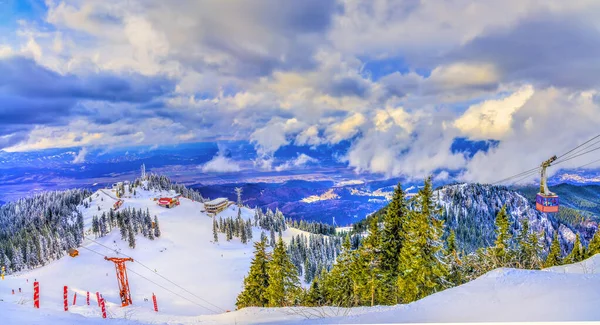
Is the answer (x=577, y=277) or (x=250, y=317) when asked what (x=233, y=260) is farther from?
(x=577, y=277)

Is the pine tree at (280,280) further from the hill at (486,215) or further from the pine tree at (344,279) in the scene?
the hill at (486,215)

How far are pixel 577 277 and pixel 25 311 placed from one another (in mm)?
12252

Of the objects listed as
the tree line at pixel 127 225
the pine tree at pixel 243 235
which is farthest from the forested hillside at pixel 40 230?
the pine tree at pixel 243 235

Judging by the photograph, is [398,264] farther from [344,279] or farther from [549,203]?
[549,203]

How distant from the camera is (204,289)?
121ft

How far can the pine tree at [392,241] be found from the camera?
47.6 feet

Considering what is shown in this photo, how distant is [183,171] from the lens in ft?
333

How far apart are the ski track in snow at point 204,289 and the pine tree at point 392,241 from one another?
21.9ft

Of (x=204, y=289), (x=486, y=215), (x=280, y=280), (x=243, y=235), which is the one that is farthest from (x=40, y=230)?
(x=486, y=215)

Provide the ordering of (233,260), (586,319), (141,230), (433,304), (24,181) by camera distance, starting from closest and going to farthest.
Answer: (586,319), (433,304), (24,181), (233,260), (141,230)

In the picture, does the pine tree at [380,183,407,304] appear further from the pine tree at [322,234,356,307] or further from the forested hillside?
the forested hillside

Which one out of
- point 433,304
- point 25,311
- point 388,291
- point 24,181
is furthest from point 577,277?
point 24,181

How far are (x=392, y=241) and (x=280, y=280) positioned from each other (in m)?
7.11

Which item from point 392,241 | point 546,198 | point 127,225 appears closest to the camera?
point 546,198
